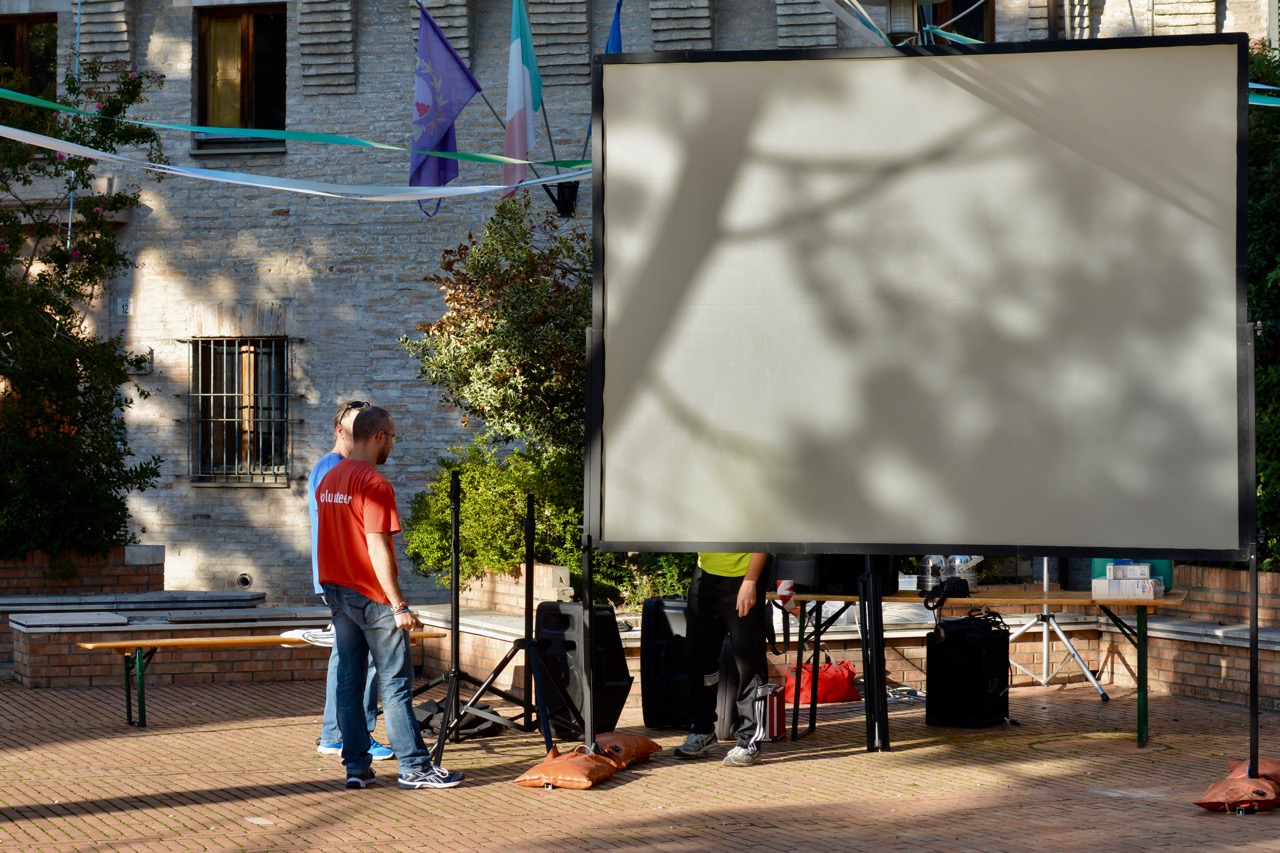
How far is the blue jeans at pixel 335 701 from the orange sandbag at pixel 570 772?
0.94 meters

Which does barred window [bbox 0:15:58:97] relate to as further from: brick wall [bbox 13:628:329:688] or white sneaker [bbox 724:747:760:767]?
white sneaker [bbox 724:747:760:767]

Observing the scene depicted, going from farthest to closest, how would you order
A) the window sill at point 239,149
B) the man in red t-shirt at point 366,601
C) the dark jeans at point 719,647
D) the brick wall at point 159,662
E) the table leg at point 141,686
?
the window sill at point 239,149, the brick wall at point 159,662, the table leg at point 141,686, the dark jeans at point 719,647, the man in red t-shirt at point 366,601

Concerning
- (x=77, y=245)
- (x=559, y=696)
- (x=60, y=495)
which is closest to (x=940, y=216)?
(x=559, y=696)

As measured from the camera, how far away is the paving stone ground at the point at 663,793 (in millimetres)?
6328

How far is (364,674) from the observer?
7.54 metres

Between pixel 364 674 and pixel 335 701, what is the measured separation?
1.21ft

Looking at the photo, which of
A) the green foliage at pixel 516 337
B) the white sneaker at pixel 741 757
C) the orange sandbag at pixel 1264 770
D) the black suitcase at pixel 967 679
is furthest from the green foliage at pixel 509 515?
the orange sandbag at pixel 1264 770

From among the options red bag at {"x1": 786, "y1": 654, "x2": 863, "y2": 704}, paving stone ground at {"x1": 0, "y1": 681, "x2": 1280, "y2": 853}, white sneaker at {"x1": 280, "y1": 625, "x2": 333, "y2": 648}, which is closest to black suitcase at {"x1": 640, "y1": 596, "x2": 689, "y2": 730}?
paving stone ground at {"x1": 0, "y1": 681, "x2": 1280, "y2": 853}

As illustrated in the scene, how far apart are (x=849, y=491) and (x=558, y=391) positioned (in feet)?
20.2

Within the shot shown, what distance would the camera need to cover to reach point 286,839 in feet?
20.7

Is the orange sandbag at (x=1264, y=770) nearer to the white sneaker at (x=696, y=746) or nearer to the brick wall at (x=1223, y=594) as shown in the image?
the white sneaker at (x=696, y=746)

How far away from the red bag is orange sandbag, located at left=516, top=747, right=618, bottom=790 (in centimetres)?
288

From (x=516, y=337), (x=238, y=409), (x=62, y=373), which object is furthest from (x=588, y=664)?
(x=238, y=409)

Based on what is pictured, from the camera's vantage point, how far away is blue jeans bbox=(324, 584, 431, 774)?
7.33 metres
